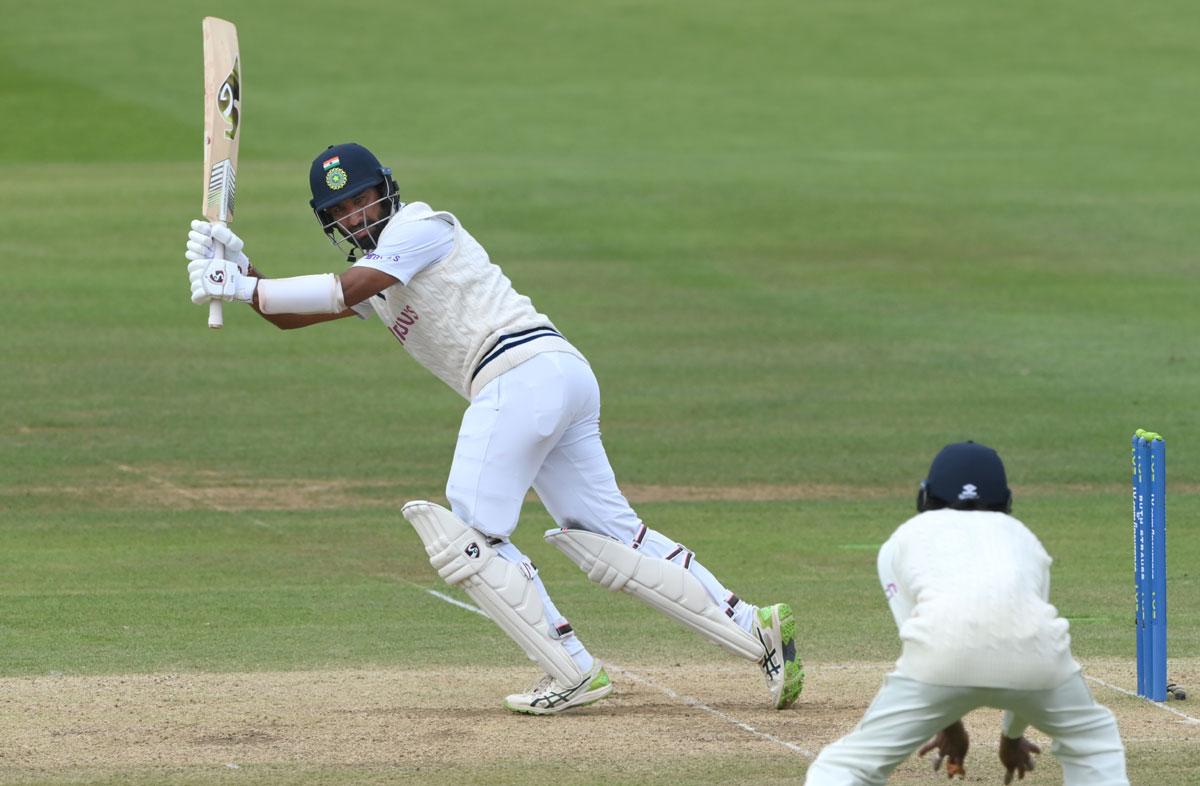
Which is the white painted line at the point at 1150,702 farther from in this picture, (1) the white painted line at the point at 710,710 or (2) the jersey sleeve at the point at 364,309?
(2) the jersey sleeve at the point at 364,309

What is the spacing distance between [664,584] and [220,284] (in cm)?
197

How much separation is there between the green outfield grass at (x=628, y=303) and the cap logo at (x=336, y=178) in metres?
2.02

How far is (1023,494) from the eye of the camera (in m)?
13.6

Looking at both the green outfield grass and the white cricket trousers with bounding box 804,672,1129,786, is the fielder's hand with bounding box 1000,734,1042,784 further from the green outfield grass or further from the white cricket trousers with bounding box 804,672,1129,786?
the green outfield grass

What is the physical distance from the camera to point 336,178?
724cm

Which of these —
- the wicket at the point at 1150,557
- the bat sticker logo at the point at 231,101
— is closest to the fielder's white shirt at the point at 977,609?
the wicket at the point at 1150,557

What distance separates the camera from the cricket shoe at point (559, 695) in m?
7.10

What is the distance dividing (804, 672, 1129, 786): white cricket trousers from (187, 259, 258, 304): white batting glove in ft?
10.2

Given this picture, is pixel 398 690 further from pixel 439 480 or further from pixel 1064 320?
pixel 1064 320

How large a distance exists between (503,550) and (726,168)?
22242mm

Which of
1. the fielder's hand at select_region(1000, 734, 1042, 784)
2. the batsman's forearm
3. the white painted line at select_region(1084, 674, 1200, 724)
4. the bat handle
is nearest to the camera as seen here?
the fielder's hand at select_region(1000, 734, 1042, 784)

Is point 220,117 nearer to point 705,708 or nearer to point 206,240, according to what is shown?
point 206,240

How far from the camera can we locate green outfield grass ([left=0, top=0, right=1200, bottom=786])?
33.5 ft

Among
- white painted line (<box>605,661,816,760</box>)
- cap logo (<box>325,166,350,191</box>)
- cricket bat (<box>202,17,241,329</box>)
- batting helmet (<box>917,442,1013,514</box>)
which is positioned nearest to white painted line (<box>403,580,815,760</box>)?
white painted line (<box>605,661,816,760</box>)
